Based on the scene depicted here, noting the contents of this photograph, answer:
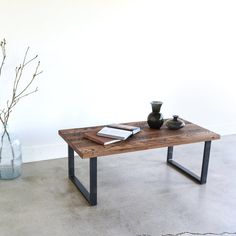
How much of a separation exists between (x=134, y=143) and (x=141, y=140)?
87 mm

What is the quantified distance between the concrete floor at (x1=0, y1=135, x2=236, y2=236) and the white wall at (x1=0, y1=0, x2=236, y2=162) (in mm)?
477

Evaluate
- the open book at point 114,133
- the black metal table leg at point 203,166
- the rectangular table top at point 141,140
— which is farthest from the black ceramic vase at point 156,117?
the black metal table leg at point 203,166

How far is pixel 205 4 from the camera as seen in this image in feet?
11.0

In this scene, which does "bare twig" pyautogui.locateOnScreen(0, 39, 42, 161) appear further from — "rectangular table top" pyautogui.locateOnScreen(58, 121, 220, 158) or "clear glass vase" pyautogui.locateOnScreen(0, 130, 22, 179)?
"rectangular table top" pyautogui.locateOnScreen(58, 121, 220, 158)

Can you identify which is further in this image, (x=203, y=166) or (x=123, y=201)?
(x=203, y=166)

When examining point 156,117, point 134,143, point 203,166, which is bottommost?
point 203,166

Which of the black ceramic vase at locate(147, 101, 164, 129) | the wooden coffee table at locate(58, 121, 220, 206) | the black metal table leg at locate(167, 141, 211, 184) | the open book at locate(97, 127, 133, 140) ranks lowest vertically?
the black metal table leg at locate(167, 141, 211, 184)

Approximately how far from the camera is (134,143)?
7.56 ft

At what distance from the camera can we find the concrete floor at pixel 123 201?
2.05 meters

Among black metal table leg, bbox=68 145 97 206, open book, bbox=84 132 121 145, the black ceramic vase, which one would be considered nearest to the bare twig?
black metal table leg, bbox=68 145 97 206

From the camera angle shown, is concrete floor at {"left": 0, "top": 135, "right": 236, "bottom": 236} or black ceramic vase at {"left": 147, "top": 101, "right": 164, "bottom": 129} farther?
black ceramic vase at {"left": 147, "top": 101, "right": 164, "bottom": 129}

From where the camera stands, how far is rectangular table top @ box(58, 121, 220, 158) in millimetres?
2195

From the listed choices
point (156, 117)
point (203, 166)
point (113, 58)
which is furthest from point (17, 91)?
point (203, 166)

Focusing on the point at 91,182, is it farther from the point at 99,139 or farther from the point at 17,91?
the point at 17,91
